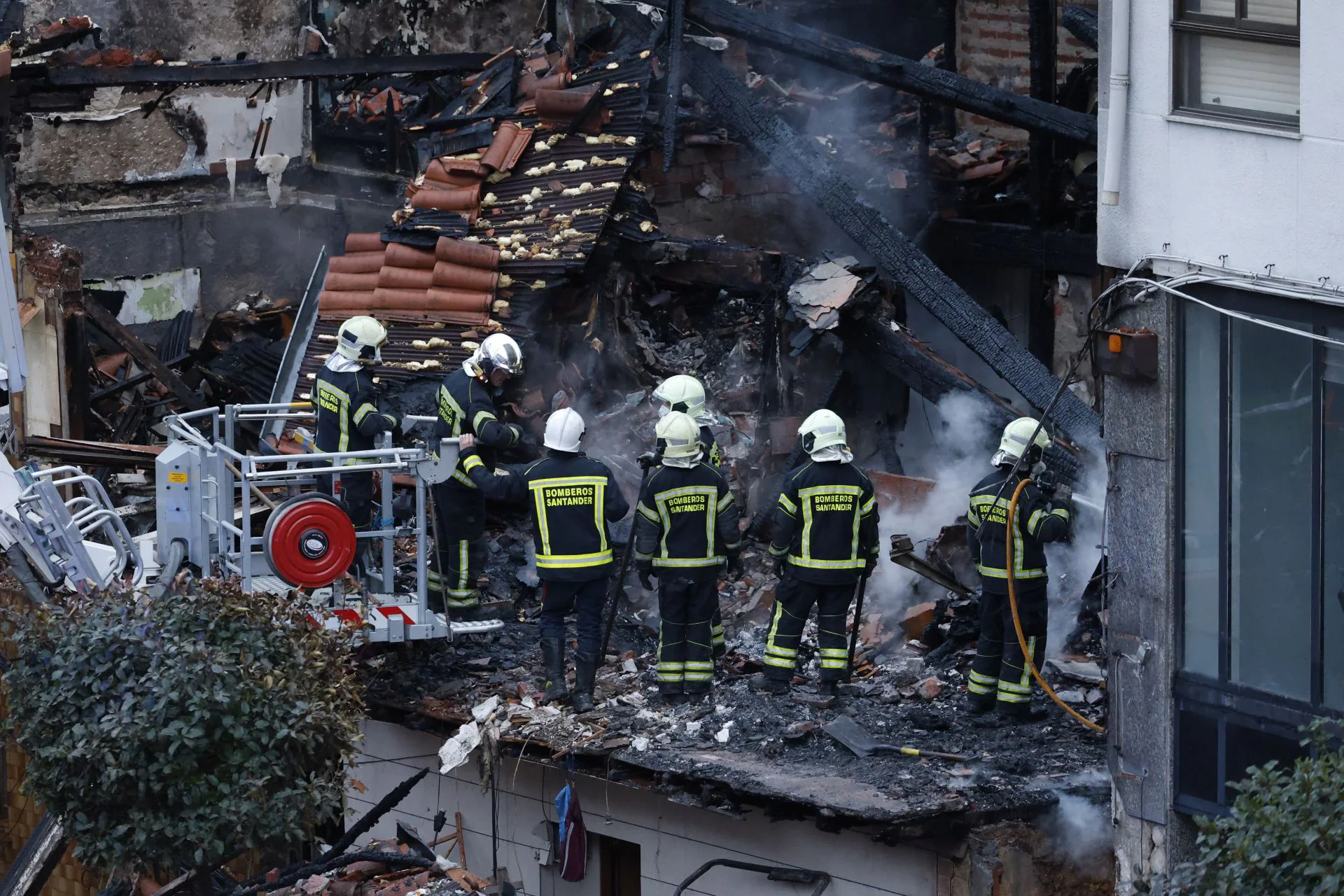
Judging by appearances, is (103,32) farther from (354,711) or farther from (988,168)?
(354,711)

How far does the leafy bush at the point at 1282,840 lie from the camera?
7711mm

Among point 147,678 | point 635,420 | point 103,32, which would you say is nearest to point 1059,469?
point 635,420

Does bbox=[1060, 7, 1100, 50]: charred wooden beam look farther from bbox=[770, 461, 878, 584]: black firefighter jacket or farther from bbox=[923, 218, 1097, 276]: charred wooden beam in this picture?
bbox=[770, 461, 878, 584]: black firefighter jacket

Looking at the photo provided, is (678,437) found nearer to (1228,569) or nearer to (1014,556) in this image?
(1014,556)

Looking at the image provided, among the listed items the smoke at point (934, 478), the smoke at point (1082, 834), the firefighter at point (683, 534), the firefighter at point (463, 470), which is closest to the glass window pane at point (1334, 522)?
the smoke at point (1082, 834)

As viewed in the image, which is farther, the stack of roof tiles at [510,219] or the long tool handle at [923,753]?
the stack of roof tiles at [510,219]

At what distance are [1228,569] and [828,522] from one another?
2.58 meters

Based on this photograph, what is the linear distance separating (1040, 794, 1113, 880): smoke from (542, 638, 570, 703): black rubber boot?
3185mm

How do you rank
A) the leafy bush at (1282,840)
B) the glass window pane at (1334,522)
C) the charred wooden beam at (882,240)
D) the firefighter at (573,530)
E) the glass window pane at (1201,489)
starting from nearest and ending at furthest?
1. the leafy bush at (1282,840)
2. the glass window pane at (1334,522)
3. the glass window pane at (1201,489)
4. the firefighter at (573,530)
5. the charred wooden beam at (882,240)

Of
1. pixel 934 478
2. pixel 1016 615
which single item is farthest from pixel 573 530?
pixel 934 478

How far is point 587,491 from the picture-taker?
12.1m

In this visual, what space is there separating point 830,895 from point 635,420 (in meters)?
4.75

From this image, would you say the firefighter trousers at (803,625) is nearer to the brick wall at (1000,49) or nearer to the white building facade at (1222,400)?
the white building facade at (1222,400)

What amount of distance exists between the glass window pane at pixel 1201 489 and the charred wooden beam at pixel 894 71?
5.91 metres
